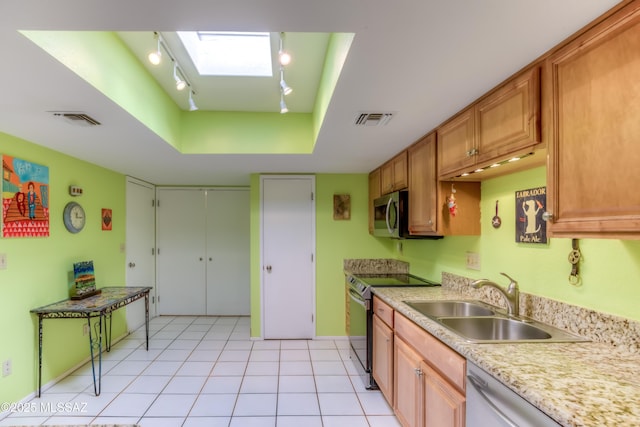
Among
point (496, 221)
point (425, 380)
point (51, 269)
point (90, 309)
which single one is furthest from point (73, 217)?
point (496, 221)

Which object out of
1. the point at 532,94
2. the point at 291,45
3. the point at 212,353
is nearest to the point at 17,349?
the point at 212,353

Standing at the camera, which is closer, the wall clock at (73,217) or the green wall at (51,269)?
the green wall at (51,269)

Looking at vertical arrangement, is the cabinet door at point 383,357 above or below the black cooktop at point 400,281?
below

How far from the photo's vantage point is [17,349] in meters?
2.36

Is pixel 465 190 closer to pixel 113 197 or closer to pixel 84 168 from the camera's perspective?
pixel 84 168

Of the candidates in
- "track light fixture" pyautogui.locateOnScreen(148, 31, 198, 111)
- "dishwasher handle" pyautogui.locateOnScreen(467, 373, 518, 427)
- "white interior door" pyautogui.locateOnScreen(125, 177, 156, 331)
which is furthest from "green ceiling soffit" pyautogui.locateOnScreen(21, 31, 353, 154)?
"white interior door" pyautogui.locateOnScreen(125, 177, 156, 331)

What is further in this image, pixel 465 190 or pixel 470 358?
pixel 465 190

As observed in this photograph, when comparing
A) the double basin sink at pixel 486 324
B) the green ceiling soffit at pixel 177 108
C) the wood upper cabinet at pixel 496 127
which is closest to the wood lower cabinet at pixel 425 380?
the double basin sink at pixel 486 324

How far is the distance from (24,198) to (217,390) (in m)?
2.18

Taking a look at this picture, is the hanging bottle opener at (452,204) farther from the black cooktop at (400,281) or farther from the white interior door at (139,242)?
the white interior door at (139,242)

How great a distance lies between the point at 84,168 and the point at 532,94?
12.4ft

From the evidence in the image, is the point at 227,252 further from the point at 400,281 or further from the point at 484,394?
the point at 484,394

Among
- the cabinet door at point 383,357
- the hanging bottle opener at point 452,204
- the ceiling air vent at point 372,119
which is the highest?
the ceiling air vent at point 372,119

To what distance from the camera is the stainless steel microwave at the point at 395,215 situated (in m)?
2.67
